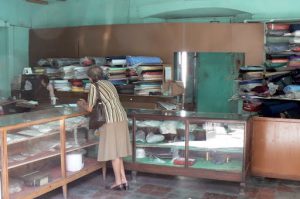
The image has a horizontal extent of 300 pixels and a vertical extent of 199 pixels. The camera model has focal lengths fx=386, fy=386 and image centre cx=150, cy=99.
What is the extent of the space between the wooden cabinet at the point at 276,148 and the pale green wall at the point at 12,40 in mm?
4956

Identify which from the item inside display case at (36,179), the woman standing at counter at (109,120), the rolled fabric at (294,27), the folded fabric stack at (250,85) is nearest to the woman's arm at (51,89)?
the woman standing at counter at (109,120)

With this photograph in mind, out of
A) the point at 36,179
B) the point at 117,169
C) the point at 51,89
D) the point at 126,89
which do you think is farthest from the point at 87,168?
the point at 51,89

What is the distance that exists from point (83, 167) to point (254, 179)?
2.43m

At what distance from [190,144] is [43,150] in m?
1.88

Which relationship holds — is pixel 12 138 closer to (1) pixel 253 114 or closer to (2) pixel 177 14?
(1) pixel 253 114

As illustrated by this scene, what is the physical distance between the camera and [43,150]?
14.7ft

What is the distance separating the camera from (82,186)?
515 cm

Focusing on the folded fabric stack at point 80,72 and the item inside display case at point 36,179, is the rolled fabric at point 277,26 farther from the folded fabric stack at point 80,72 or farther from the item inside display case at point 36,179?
the item inside display case at point 36,179

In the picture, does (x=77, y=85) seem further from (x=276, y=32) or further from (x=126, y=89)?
(x=276, y=32)

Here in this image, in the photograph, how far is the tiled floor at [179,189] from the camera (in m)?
4.82

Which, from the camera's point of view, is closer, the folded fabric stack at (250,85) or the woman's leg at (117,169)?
the woman's leg at (117,169)

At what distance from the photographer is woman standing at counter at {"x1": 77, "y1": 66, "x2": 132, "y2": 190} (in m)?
4.74

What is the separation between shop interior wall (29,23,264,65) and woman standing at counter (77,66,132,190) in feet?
7.06

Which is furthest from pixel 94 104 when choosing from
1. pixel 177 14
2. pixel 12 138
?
pixel 177 14
